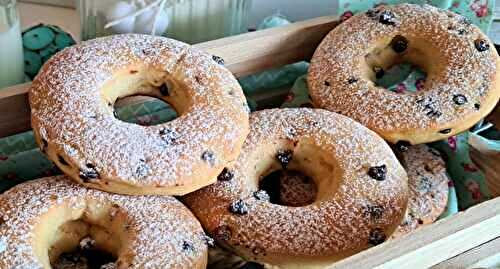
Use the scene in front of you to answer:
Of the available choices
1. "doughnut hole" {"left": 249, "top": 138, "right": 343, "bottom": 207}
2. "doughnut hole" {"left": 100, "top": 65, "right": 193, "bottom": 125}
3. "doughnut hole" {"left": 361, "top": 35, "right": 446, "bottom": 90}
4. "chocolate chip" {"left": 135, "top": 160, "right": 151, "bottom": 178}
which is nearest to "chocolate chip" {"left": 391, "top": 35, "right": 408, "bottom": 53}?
"doughnut hole" {"left": 361, "top": 35, "right": 446, "bottom": 90}

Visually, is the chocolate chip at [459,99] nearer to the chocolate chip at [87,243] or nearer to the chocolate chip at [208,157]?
the chocolate chip at [208,157]

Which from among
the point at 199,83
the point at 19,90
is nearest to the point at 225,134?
the point at 199,83

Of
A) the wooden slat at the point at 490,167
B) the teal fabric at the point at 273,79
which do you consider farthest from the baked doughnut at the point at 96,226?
the wooden slat at the point at 490,167

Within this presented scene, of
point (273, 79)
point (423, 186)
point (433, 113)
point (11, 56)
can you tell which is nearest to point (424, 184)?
point (423, 186)

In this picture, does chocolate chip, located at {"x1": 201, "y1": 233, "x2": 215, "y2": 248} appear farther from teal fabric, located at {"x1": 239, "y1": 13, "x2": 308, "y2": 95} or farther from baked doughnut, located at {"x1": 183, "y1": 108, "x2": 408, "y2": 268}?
A: teal fabric, located at {"x1": 239, "y1": 13, "x2": 308, "y2": 95}

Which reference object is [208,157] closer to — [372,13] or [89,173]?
[89,173]
